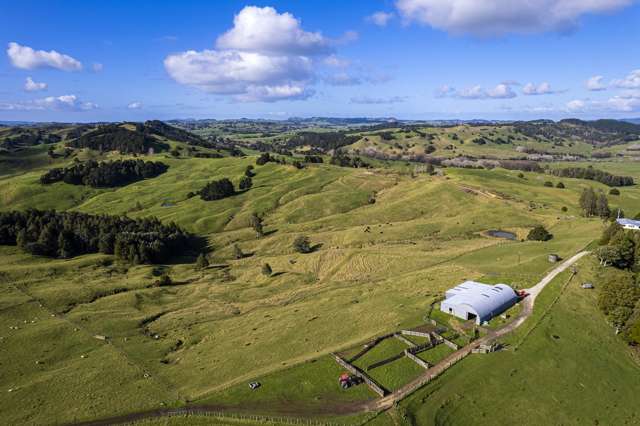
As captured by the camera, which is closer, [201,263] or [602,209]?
[201,263]

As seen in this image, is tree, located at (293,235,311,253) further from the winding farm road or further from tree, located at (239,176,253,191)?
tree, located at (239,176,253,191)

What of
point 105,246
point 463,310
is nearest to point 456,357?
point 463,310

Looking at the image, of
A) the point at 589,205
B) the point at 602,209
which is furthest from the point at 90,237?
the point at 602,209

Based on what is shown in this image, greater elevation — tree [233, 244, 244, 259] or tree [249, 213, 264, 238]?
tree [249, 213, 264, 238]

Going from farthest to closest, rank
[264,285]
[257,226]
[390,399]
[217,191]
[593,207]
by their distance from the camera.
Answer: [217,191]
[593,207]
[257,226]
[264,285]
[390,399]

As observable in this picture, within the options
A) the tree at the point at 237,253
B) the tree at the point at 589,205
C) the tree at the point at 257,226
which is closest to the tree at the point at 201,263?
the tree at the point at 237,253

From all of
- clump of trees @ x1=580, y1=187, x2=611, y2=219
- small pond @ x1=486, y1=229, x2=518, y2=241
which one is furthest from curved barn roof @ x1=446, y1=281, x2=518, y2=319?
clump of trees @ x1=580, y1=187, x2=611, y2=219

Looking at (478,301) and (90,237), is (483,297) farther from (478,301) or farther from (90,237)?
(90,237)

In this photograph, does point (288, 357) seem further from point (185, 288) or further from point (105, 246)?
point (105, 246)
